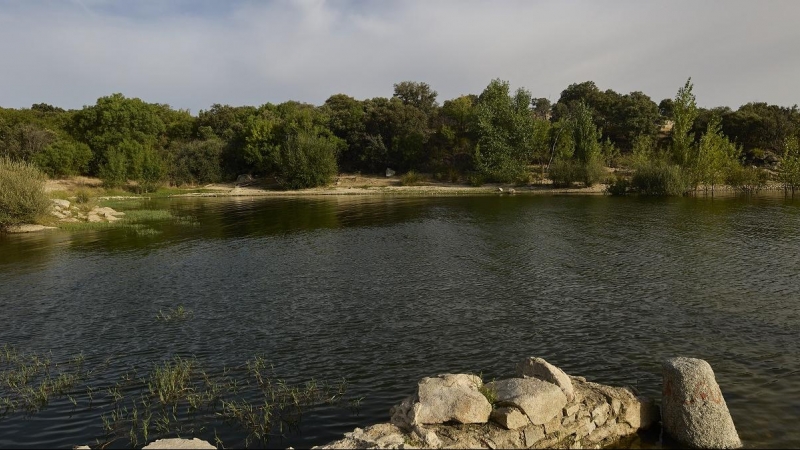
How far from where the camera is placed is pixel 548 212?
204 ft

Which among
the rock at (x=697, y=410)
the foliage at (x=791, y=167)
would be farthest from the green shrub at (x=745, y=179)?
the rock at (x=697, y=410)

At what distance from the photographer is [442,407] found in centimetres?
1171

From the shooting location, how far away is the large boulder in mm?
11531

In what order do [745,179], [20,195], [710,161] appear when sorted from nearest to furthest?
[20,195] < [710,161] < [745,179]

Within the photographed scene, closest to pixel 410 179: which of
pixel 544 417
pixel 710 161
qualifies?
pixel 710 161

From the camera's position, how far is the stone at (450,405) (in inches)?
454

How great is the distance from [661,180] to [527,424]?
80.8m

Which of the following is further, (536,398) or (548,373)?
(548,373)

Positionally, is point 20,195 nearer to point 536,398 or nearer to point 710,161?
point 536,398

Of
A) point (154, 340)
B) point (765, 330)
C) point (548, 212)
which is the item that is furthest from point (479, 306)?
point (548, 212)

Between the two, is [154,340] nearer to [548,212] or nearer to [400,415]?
[400,415]

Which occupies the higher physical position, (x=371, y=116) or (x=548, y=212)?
(x=371, y=116)

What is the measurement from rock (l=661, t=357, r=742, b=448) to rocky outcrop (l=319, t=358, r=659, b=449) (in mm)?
979

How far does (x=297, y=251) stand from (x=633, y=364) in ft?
95.3
